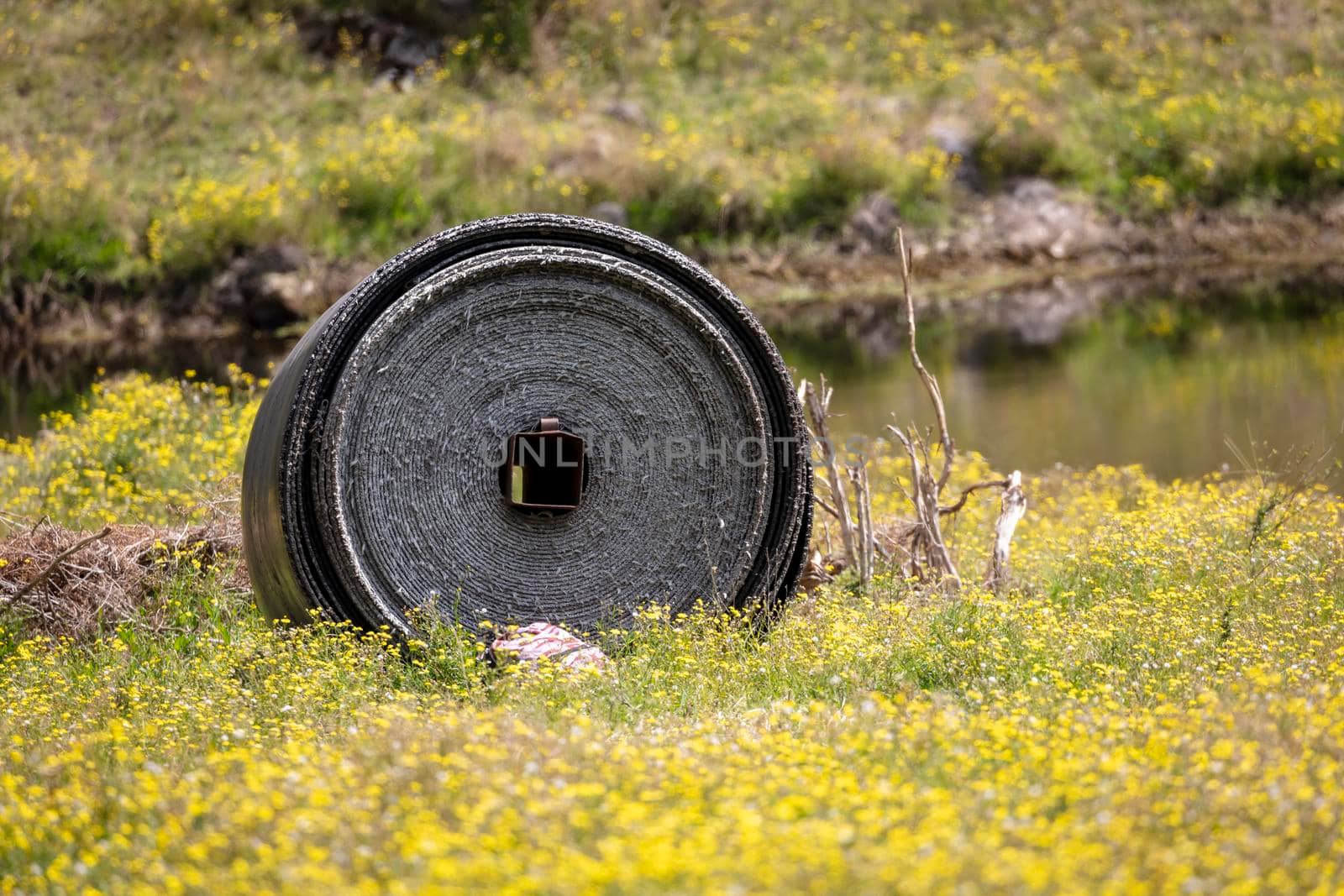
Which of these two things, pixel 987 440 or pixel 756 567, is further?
pixel 987 440

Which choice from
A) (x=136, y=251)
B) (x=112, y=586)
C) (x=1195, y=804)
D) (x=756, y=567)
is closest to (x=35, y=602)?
(x=112, y=586)

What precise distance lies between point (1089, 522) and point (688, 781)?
6058 mm

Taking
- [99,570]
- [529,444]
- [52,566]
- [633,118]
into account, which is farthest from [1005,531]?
[633,118]

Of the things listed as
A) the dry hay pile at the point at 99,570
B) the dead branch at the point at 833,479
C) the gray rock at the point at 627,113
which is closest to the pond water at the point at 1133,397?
the dead branch at the point at 833,479

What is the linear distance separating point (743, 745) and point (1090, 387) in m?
13.1

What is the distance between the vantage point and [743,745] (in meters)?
4.64

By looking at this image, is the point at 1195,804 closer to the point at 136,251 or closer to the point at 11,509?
the point at 11,509

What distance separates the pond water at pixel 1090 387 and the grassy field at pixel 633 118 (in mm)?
5077

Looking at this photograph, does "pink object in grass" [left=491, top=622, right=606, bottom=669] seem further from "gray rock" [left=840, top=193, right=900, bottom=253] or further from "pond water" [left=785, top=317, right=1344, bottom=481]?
"gray rock" [left=840, top=193, right=900, bottom=253]

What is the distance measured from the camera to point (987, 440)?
47.0 ft

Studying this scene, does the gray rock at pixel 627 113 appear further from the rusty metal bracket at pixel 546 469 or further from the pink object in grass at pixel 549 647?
the pink object in grass at pixel 549 647

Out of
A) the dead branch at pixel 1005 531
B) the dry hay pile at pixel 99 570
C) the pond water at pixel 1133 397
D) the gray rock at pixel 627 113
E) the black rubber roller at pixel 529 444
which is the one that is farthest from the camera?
the gray rock at pixel 627 113

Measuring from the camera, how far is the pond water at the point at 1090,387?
13461 mm

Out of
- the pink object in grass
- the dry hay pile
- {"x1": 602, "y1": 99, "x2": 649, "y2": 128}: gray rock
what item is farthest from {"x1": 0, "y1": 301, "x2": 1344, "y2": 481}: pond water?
{"x1": 602, "y1": 99, "x2": 649, "y2": 128}: gray rock
